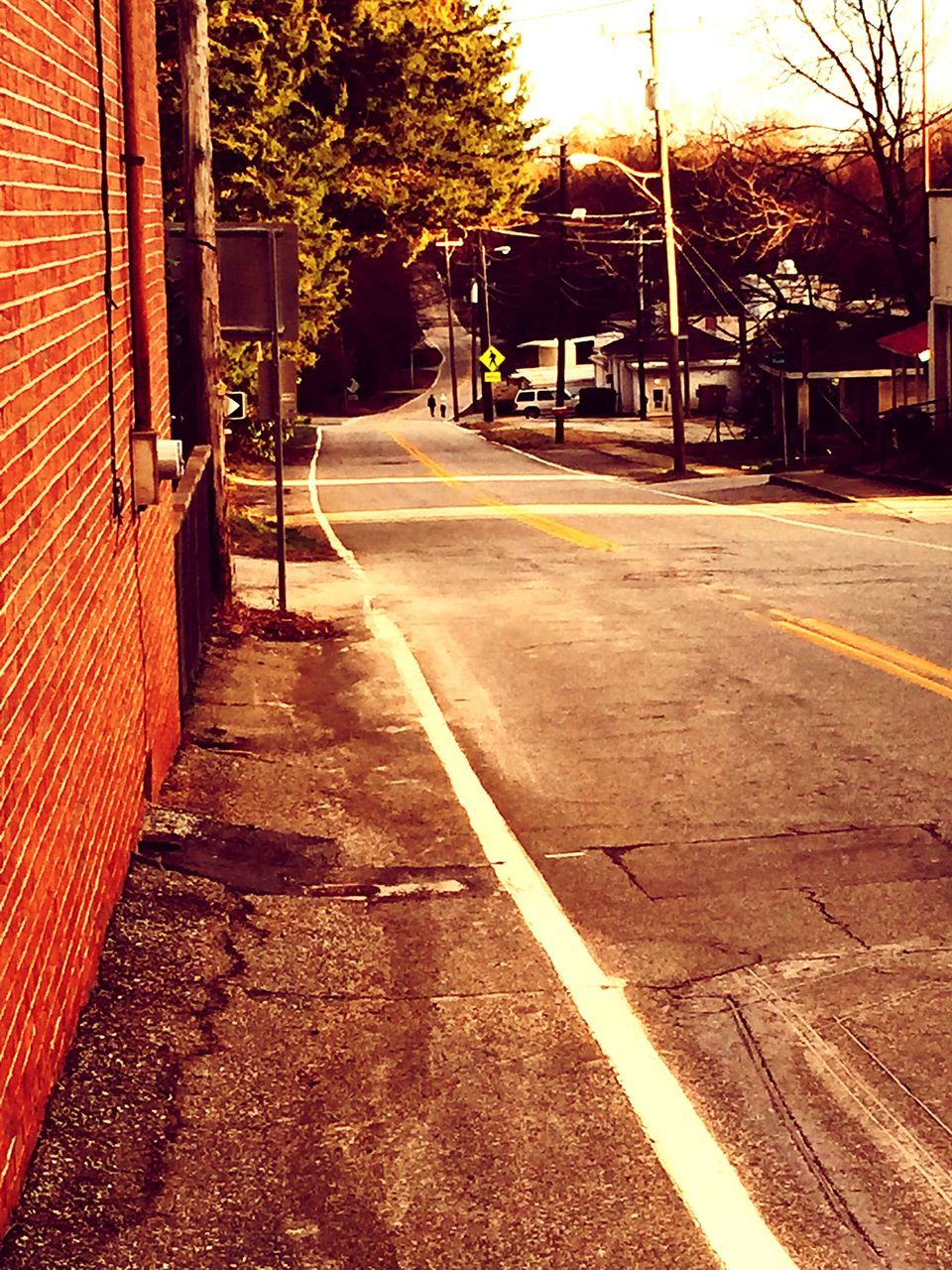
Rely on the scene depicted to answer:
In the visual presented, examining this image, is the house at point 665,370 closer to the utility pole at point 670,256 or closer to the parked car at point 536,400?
the parked car at point 536,400

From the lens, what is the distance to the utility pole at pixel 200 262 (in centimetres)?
1798

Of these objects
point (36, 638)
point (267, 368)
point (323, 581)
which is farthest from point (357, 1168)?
point (323, 581)

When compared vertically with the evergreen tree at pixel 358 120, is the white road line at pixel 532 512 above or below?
below

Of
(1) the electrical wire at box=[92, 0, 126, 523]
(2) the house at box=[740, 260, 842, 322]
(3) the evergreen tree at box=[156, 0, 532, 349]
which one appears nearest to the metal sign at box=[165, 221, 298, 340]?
(1) the electrical wire at box=[92, 0, 126, 523]

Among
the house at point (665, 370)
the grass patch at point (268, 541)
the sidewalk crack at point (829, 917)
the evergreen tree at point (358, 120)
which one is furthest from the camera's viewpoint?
the house at point (665, 370)

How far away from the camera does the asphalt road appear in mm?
5645

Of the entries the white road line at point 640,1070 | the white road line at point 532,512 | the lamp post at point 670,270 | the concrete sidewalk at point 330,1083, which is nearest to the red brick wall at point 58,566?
the concrete sidewalk at point 330,1083

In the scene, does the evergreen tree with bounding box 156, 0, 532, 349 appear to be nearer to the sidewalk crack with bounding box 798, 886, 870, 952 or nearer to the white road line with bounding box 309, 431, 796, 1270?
the white road line with bounding box 309, 431, 796, 1270

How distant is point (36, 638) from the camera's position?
5.72 meters

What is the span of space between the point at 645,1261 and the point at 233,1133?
4.58 ft

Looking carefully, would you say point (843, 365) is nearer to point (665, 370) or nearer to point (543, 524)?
point (543, 524)

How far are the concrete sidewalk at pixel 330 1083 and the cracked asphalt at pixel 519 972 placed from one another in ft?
0.05

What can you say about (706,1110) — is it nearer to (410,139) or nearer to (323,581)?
(323,581)

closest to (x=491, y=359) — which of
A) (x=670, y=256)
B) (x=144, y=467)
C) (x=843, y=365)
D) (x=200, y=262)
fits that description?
(x=843, y=365)
